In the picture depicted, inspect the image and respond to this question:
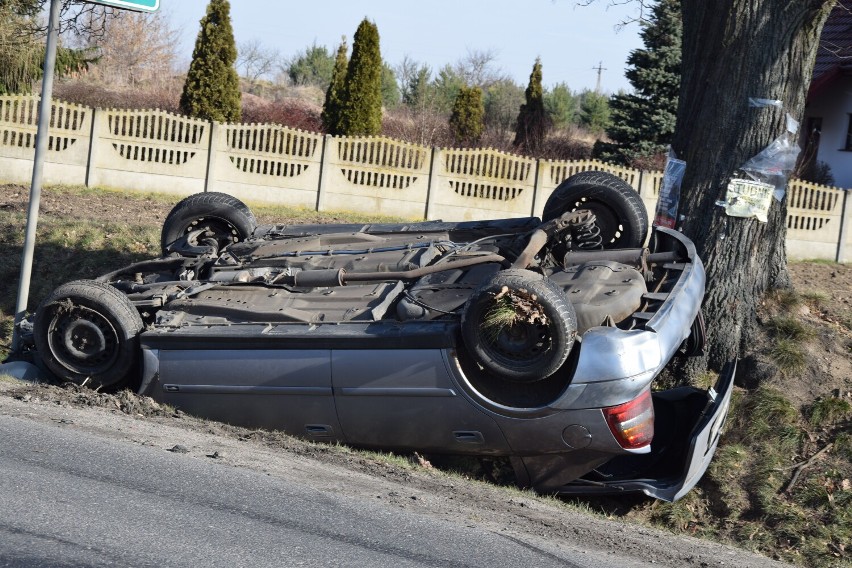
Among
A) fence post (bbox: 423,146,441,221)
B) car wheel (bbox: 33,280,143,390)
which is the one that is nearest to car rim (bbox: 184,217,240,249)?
car wheel (bbox: 33,280,143,390)

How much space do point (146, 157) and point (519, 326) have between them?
1409cm

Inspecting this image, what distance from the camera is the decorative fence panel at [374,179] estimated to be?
18.8 metres

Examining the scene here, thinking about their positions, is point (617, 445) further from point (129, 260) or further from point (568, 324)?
point (129, 260)

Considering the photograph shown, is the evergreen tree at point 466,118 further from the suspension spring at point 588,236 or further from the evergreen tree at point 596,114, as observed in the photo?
the suspension spring at point 588,236

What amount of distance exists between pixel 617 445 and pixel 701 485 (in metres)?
1.64

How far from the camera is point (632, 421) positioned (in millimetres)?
5805

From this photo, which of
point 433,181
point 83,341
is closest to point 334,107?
point 433,181

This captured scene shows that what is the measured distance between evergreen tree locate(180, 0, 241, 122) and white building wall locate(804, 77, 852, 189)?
17.0 m

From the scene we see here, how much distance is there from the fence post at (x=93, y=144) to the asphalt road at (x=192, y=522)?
13.5 m

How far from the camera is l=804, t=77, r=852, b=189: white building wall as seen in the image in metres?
28.3

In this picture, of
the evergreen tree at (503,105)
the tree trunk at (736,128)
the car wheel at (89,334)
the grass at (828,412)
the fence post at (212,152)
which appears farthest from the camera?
the evergreen tree at (503,105)

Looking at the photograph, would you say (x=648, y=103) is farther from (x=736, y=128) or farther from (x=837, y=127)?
(x=736, y=128)

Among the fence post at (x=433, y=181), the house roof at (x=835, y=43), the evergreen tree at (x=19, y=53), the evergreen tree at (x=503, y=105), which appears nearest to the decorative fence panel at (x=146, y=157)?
the evergreen tree at (x=19, y=53)

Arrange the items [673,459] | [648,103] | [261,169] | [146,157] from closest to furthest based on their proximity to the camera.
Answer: [673,459] < [146,157] < [261,169] < [648,103]
